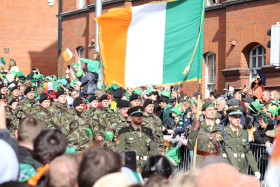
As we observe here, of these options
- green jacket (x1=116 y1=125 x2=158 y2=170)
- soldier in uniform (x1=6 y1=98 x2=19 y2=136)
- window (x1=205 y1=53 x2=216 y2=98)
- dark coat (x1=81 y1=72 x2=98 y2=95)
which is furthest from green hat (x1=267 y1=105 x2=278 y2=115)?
window (x1=205 y1=53 x2=216 y2=98)

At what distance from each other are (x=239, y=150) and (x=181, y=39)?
2.17m

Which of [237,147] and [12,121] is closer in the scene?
[237,147]

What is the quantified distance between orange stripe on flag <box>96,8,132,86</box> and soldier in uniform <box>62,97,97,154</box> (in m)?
1.57

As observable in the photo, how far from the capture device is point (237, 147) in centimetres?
981

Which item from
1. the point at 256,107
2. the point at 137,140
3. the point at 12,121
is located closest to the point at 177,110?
the point at 256,107

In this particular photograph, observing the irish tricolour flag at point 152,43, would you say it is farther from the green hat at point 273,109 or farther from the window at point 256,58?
the window at point 256,58

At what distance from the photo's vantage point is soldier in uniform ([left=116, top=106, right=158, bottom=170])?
9.61 metres

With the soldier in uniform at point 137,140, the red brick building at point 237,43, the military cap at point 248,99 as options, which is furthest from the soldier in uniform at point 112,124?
the red brick building at point 237,43

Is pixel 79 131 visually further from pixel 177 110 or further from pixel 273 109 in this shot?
pixel 273 109

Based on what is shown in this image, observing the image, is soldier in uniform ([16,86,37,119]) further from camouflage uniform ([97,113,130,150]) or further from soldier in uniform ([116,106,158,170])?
soldier in uniform ([116,106,158,170])

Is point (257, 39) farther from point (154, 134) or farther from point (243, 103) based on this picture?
point (154, 134)

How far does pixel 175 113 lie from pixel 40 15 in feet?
87.5

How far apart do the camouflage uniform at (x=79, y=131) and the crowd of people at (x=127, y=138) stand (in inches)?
0.8

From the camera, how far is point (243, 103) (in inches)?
559
